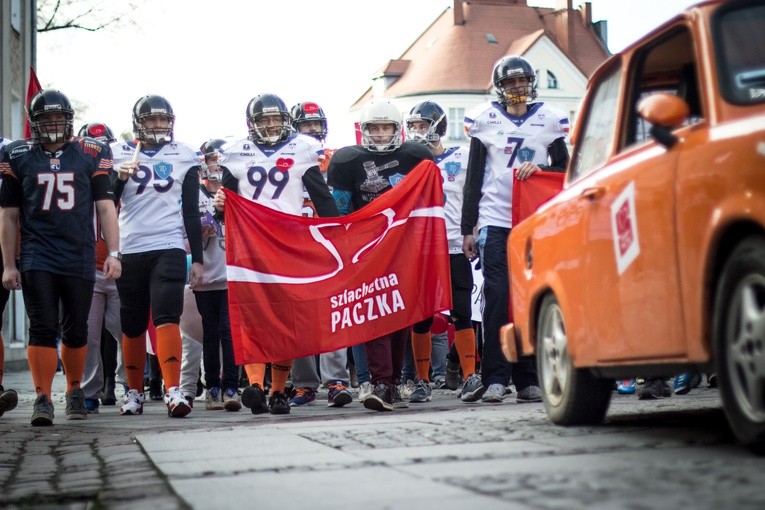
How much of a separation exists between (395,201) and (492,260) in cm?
92

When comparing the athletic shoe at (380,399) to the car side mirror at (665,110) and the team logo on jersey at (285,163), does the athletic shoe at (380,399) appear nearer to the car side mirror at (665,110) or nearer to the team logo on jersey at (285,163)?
the team logo on jersey at (285,163)

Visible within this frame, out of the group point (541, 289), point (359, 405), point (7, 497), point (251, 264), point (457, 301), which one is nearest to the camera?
point (7, 497)

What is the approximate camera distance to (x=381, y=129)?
12.0 meters

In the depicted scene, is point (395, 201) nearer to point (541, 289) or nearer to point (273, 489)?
point (541, 289)

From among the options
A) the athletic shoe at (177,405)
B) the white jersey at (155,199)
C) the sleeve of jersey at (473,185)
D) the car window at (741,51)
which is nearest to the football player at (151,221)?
the white jersey at (155,199)

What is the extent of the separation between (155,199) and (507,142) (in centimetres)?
286

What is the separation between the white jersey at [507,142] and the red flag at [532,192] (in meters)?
0.19

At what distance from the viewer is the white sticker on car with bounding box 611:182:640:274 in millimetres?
6203

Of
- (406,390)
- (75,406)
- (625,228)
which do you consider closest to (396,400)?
(406,390)

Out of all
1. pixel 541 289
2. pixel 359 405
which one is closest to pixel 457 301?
pixel 359 405

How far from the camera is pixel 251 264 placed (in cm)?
1116

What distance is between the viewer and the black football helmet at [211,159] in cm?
1478

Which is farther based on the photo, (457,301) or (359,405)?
(457,301)

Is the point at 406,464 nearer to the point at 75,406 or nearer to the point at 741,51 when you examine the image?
the point at 741,51
